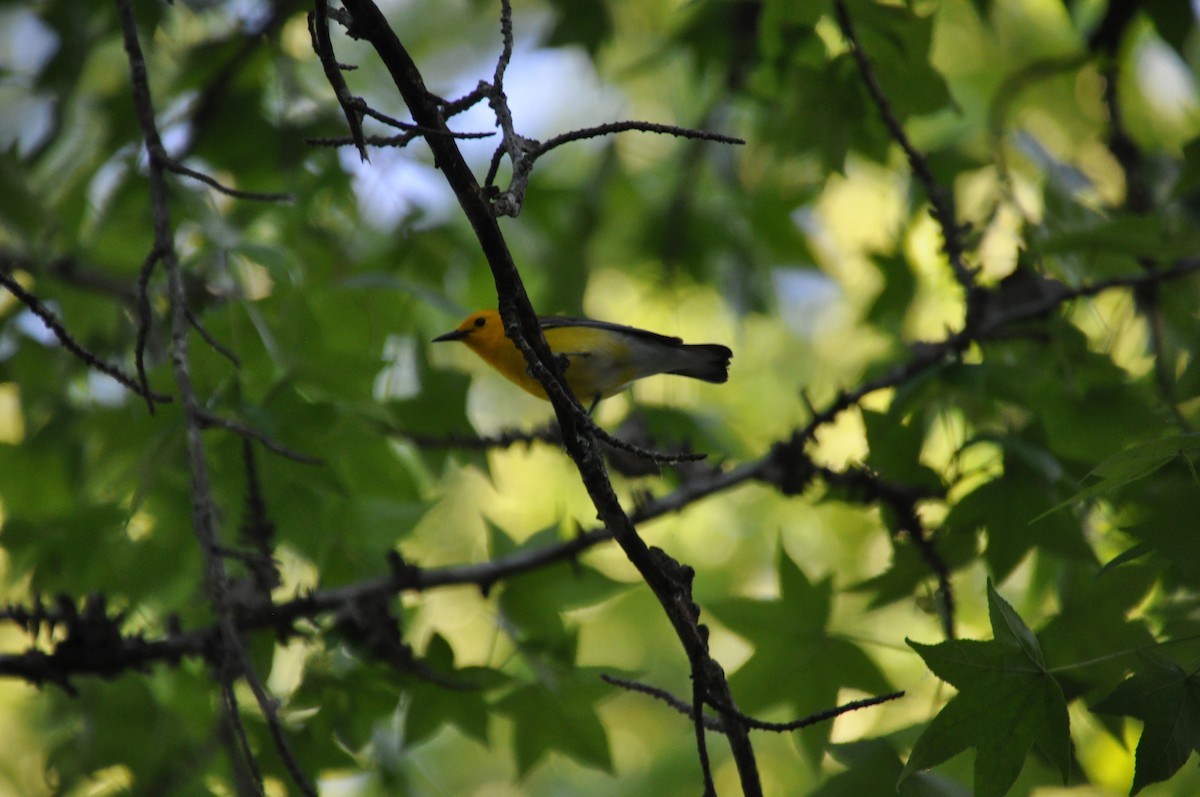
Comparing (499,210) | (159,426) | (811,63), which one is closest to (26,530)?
(159,426)

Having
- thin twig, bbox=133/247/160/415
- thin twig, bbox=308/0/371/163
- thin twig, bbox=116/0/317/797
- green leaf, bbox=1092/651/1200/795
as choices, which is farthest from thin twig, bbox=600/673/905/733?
thin twig, bbox=133/247/160/415

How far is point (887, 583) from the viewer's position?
3.45 metres

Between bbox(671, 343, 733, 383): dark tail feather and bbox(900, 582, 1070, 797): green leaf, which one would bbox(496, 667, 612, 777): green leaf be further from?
bbox(671, 343, 733, 383): dark tail feather

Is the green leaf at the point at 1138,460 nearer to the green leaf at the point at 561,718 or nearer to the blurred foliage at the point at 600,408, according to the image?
the blurred foliage at the point at 600,408

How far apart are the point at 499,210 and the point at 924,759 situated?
5.56 feet

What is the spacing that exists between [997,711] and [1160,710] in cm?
36

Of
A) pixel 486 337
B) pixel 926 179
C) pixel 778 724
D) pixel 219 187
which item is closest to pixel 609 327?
pixel 486 337

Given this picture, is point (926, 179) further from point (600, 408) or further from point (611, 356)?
point (600, 408)

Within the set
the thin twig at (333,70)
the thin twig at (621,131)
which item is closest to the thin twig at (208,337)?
the thin twig at (333,70)

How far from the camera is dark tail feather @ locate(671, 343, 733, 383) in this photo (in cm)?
486

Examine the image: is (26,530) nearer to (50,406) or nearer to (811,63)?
(50,406)

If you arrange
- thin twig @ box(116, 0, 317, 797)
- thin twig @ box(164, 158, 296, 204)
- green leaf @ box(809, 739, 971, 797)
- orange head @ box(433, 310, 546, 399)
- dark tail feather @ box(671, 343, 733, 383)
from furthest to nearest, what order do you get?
orange head @ box(433, 310, 546, 399) < dark tail feather @ box(671, 343, 733, 383) < green leaf @ box(809, 739, 971, 797) < thin twig @ box(164, 158, 296, 204) < thin twig @ box(116, 0, 317, 797)

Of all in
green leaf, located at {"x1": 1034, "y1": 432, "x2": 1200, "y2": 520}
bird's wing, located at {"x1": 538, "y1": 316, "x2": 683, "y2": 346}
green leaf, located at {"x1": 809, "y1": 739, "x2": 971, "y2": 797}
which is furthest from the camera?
→ bird's wing, located at {"x1": 538, "y1": 316, "x2": 683, "y2": 346}

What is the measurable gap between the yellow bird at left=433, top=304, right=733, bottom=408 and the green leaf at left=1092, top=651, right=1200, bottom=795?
2.61 m
